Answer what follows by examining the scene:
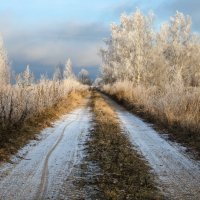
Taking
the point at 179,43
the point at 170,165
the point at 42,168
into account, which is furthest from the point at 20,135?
the point at 179,43

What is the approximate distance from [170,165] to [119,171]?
1.63 m

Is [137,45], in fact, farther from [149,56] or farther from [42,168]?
[42,168]

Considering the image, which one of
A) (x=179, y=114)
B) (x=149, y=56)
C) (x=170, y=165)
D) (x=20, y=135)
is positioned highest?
(x=149, y=56)

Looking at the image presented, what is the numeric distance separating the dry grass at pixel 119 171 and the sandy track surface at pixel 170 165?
272mm

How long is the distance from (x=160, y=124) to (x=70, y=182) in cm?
1040

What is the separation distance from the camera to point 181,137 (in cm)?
1331

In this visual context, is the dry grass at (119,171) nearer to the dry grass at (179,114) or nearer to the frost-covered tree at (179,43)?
the dry grass at (179,114)

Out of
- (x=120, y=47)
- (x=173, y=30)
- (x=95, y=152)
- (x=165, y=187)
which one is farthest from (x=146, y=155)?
(x=173, y=30)

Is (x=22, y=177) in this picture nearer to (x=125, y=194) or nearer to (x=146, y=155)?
(x=125, y=194)

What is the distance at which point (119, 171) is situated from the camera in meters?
7.93

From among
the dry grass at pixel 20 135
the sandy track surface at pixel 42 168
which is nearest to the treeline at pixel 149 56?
the dry grass at pixel 20 135

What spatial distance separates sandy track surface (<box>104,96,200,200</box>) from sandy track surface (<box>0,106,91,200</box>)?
72.5 inches

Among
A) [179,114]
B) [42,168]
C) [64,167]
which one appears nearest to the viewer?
[42,168]

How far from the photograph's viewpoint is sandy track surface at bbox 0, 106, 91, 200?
654cm
